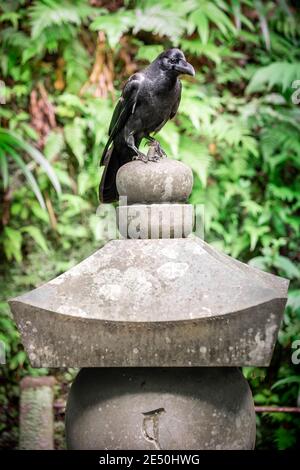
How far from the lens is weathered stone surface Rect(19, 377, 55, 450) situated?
12.3ft

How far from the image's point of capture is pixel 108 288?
197 cm

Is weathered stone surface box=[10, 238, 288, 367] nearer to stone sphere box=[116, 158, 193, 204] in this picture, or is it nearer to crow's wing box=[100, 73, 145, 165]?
stone sphere box=[116, 158, 193, 204]

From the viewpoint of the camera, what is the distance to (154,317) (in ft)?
6.11

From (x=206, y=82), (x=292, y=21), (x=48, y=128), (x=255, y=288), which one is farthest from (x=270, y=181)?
(x=255, y=288)

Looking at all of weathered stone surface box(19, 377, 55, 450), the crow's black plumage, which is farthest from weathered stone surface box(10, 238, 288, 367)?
weathered stone surface box(19, 377, 55, 450)

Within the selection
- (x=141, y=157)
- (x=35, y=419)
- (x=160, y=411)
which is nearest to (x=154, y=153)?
(x=141, y=157)

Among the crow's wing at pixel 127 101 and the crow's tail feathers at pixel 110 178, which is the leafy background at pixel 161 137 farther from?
the crow's wing at pixel 127 101

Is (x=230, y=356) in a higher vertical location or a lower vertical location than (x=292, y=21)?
lower

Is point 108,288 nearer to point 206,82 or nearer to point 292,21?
point 206,82

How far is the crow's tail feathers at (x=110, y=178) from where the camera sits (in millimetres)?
2426

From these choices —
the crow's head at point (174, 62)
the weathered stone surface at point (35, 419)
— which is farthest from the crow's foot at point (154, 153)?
the weathered stone surface at point (35, 419)

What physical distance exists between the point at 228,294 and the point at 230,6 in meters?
3.38

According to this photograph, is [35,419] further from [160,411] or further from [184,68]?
[184,68]

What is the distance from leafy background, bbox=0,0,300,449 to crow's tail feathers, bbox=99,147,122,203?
5.85 feet
